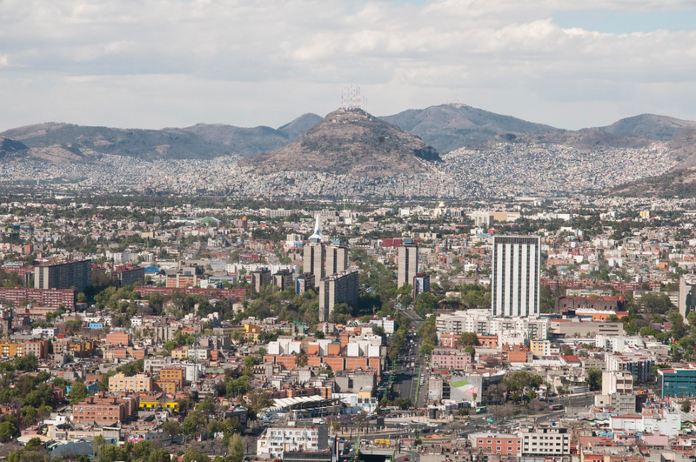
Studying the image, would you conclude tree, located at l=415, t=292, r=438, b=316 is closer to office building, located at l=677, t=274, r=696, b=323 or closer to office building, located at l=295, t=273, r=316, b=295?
office building, located at l=295, t=273, r=316, b=295

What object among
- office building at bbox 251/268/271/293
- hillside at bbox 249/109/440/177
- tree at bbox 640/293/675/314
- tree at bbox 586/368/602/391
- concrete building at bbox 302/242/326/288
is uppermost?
hillside at bbox 249/109/440/177

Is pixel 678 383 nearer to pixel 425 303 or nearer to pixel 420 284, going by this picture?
pixel 425 303

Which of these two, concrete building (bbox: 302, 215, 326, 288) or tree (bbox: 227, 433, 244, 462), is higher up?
concrete building (bbox: 302, 215, 326, 288)

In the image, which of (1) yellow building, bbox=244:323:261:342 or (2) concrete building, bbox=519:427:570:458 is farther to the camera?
(1) yellow building, bbox=244:323:261:342

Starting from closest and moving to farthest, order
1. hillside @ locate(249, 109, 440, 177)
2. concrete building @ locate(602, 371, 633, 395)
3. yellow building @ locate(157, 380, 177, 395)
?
yellow building @ locate(157, 380, 177, 395), concrete building @ locate(602, 371, 633, 395), hillside @ locate(249, 109, 440, 177)

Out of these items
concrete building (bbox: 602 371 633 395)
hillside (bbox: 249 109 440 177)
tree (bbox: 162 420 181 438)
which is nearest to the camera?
tree (bbox: 162 420 181 438)

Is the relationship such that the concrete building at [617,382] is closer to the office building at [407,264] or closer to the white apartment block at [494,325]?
the white apartment block at [494,325]

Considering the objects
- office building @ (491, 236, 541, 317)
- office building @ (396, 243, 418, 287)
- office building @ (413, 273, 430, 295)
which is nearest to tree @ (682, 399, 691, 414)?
office building @ (491, 236, 541, 317)
